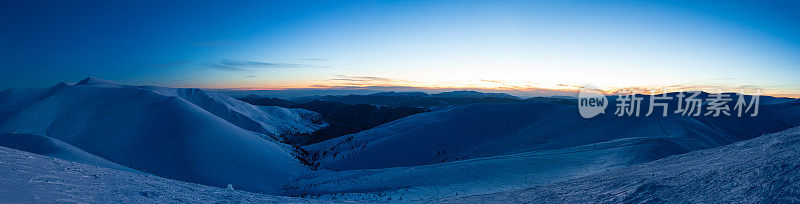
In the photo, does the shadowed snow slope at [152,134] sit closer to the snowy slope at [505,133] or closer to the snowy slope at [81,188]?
the snowy slope at [505,133]

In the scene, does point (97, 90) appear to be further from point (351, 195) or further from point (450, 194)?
point (450, 194)

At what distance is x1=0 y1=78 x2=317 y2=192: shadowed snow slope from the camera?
1464cm

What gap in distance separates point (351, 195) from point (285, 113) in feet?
183

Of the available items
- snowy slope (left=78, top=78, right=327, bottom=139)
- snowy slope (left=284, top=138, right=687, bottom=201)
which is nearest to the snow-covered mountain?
snowy slope (left=284, top=138, right=687, bottom=201)

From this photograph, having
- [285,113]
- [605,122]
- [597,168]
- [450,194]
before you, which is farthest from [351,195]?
[285,113]

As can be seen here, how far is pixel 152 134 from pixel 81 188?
51.3 feet

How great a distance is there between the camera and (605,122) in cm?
2072

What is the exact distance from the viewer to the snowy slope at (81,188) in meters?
4.23

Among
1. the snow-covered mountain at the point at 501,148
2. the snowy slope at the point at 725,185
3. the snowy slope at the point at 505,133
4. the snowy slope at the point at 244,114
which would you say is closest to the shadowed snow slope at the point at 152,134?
the snow-covered mountain at the point at 501,148

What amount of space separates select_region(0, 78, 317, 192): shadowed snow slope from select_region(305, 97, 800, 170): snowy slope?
4493 millimetres

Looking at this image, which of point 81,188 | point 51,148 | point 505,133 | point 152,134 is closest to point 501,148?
point 505,133

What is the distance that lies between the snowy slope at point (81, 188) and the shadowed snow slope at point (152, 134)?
726cm

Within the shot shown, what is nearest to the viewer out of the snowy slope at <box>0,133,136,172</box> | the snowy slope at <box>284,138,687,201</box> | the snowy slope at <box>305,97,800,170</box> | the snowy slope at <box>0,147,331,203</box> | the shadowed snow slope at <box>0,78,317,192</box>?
the snowy slope at <box>0,147,331,203</box>

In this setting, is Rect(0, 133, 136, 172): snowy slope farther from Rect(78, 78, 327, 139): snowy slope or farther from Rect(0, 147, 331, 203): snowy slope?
Rect(78, 78, 327, 139): snowy slope
